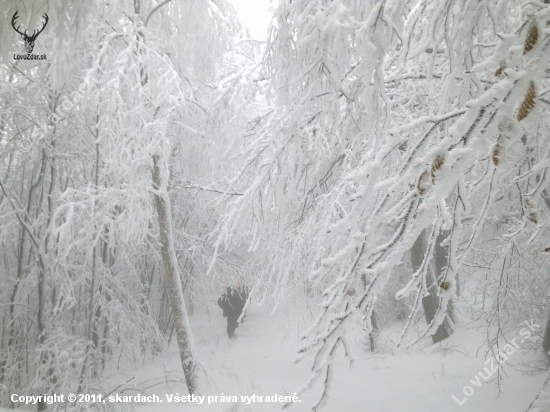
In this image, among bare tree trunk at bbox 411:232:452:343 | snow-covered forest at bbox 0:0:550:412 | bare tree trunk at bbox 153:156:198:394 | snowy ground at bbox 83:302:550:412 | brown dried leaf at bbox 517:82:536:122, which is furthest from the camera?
bare tree trunk at bbox 411:232:452:343

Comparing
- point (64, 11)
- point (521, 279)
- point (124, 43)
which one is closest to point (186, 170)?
point (124, 43)

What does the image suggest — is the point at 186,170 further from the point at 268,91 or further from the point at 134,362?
the point at 268,91

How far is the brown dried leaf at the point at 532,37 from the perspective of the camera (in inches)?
33.8

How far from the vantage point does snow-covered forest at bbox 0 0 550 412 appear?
98 centimetres

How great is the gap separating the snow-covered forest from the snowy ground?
0.05m

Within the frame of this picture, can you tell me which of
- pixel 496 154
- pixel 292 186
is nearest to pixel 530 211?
pixel 496 154

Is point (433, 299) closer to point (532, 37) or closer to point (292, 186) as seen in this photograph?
point (292, 186)

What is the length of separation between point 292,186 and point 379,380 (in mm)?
4944

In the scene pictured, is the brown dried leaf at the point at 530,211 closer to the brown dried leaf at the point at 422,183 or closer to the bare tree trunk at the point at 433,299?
the brown dried leaf at the point at 422,183

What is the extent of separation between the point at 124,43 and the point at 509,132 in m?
6.19

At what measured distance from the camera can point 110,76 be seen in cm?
477

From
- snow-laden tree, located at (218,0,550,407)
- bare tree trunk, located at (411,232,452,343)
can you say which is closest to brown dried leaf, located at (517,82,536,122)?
snow-laden tree, located at (218,0,550,407)

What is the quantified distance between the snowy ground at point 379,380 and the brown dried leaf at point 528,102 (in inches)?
146

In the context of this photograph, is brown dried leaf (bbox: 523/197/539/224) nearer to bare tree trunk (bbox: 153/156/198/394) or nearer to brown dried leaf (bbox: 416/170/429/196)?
brown dried leaf (bbox: 416/170/429/196)
